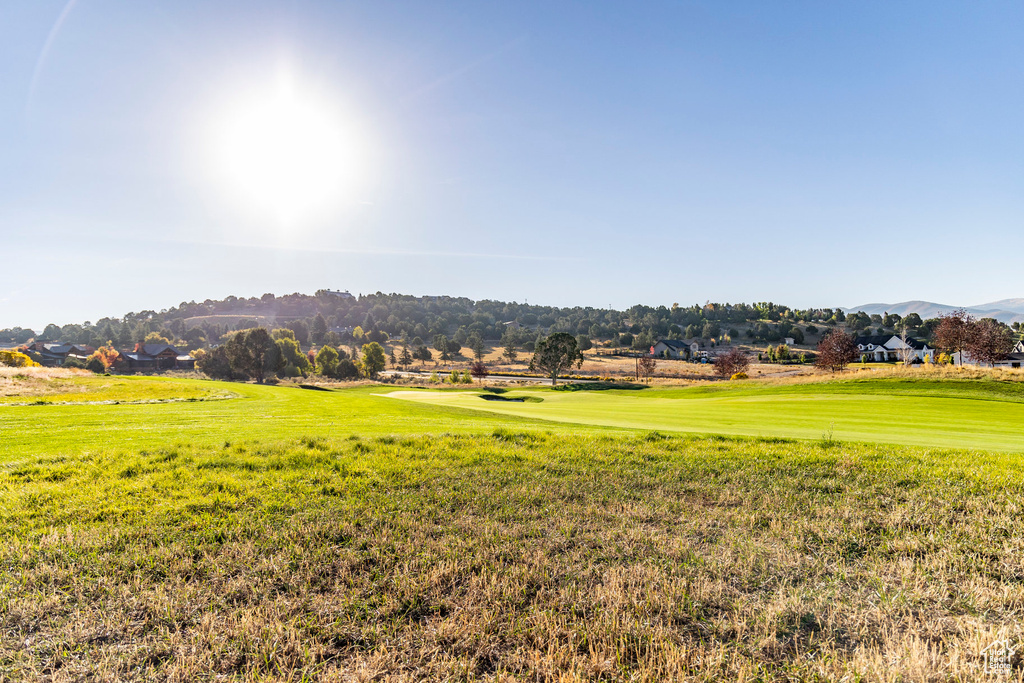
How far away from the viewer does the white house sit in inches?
4281

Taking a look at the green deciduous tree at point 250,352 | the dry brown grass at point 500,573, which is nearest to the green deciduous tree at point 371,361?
the green deciduous tree at point 250,352

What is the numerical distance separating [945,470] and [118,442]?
1751 cm

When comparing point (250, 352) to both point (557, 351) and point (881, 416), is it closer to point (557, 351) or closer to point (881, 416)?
point (557, 351)

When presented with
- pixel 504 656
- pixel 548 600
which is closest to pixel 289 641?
pixel 504 656

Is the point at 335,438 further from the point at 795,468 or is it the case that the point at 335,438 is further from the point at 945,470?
the point at 945,470

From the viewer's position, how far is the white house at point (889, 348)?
4281 inches

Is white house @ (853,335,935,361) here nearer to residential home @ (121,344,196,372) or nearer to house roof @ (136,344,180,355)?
residential home @ (121,344,196,372)

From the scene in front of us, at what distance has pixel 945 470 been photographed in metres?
9.20

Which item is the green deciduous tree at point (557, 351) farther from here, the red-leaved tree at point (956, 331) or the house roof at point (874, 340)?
the house roof at point (874, 340)

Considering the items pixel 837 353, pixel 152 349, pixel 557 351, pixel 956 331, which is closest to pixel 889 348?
pixel 956 331

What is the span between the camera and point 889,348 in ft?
374

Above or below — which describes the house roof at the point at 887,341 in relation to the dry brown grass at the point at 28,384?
above

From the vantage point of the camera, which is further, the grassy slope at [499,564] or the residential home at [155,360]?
the residential home at [155,360]

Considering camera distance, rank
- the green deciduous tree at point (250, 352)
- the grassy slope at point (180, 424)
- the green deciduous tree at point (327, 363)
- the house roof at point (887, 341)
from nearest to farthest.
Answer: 1. the grassy slope at point (180, 424)
2. the green deciduous tree at point (250, 352)
3. the green deciduous tree at point (327, 363)
4. the house roof at point (887, 341)
